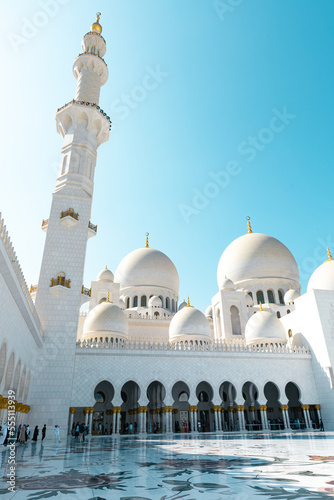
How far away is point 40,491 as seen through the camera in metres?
3.41

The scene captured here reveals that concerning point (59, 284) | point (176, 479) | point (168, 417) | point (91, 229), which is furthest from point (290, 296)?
→ point (176, 479)

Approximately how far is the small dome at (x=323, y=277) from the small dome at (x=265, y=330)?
3.18 metres

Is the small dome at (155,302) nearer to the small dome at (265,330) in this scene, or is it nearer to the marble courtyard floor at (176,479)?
the small dome at (265,330)

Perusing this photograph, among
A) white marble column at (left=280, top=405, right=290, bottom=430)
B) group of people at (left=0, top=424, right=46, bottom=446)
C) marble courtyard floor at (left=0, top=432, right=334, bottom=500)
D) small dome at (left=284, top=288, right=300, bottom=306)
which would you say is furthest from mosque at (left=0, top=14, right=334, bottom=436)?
marble courtyard floor at (left=0, top=432, right=334, bottom=500)

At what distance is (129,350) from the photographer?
53.1 feet

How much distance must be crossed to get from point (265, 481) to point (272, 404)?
18.1 m

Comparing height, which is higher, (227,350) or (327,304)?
(327,304)

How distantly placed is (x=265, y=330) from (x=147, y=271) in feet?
34.6

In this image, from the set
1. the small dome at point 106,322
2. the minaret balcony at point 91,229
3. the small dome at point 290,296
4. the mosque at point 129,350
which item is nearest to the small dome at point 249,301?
the mosque at point 129,350

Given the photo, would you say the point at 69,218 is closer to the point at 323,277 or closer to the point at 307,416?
the point at 307,416

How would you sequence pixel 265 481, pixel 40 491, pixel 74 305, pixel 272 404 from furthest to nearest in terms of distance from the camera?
pixel 272 404 → pixel 74 305 → pixel 265 481 → pixel 40 491

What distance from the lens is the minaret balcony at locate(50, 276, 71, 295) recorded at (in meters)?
14.7

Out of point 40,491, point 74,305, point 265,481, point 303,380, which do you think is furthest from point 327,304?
point 40,491

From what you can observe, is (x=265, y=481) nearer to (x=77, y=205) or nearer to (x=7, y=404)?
(x=7, y=404)
